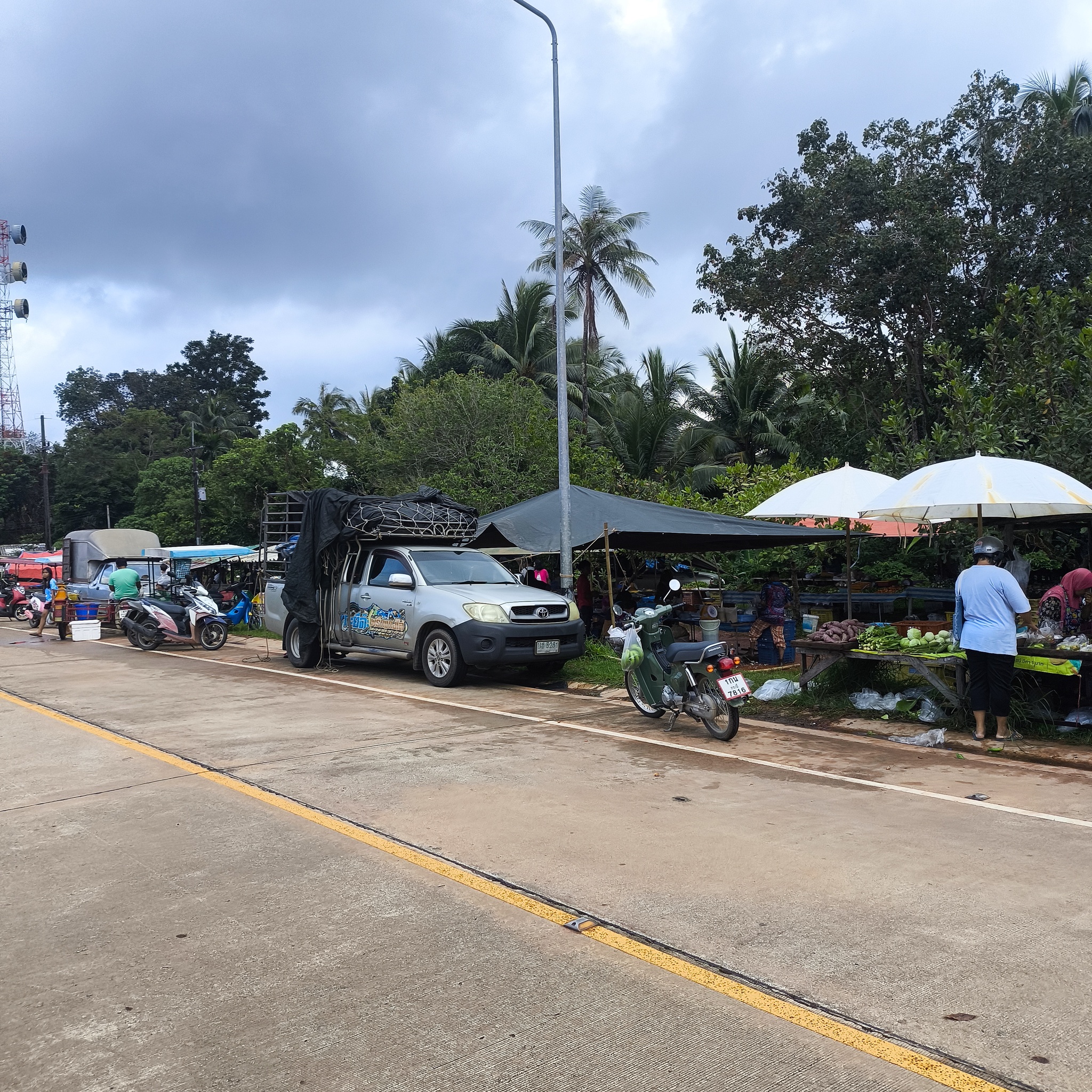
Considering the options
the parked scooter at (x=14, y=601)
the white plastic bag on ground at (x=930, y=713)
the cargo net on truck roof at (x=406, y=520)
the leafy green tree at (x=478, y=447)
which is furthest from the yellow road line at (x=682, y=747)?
the parked scooter at (x=14, y=601)

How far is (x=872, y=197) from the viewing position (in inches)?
826

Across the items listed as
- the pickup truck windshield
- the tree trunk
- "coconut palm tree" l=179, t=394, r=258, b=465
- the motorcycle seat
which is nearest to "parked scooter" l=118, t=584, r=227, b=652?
the pickup truck windshield

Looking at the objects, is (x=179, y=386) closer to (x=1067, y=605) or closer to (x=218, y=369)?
(x=218, y=369)

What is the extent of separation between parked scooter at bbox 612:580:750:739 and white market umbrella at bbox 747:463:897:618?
2905mm

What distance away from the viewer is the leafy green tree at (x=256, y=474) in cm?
3650

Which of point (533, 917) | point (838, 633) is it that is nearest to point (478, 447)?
point (838, 633)

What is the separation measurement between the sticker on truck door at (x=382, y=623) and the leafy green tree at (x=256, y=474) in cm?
2234

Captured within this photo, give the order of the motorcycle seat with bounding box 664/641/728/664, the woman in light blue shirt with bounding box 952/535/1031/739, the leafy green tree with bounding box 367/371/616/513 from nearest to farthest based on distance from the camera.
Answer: the woman in light blue shirt with bounding box 952/535/1031/739 < the motorcycle seat with bounding box 664/641/728/664 < the leafy green tree with bounding box 367/371/616/513

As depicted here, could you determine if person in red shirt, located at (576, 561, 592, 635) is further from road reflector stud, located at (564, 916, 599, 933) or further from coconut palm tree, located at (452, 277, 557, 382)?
coconut palm tree, located at (452, 277, 557, 382)

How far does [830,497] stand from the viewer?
12.0 meters

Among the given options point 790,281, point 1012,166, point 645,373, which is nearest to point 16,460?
point 645,373

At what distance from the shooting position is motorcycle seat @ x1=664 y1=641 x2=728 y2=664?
8805mm

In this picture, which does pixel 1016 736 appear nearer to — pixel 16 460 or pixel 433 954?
pixel 433 954

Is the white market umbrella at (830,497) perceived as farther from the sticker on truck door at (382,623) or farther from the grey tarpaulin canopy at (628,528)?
the sticker on truck door at (382,623)
